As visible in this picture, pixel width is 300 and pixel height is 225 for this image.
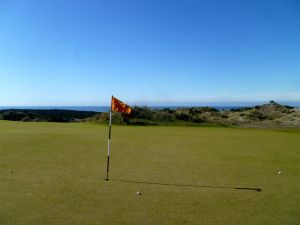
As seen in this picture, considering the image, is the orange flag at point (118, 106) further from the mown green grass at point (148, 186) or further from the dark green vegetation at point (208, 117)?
the dark green vegetation at point (208, 117)

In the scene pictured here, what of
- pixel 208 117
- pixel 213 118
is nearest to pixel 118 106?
pixel 213 118

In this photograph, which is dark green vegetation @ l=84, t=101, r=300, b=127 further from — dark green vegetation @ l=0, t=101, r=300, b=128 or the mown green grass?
the mown green grass

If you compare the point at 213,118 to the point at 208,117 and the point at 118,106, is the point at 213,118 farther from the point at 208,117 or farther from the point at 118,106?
the point at 118,106

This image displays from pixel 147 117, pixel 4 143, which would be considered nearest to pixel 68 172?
pixel 4 143

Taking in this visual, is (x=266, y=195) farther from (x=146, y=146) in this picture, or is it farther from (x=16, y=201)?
(x=146, y=146)

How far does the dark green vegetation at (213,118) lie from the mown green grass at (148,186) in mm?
15151

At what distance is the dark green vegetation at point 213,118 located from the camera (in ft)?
90.4

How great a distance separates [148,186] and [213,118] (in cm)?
2778

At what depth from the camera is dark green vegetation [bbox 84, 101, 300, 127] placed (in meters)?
27.5

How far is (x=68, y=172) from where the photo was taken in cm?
816

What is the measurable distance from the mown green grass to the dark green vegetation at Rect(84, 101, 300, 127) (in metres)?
15.2

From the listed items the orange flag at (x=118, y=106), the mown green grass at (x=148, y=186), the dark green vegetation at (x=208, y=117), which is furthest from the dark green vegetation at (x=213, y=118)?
the orange flag at (x=118, y=106)

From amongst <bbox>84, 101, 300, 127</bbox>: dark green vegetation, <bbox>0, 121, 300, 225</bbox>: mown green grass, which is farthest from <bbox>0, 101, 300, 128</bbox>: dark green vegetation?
<bbox>0, 121, 300, 225</bbox>: mown green grass

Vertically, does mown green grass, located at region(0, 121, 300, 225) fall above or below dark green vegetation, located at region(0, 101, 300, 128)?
below
